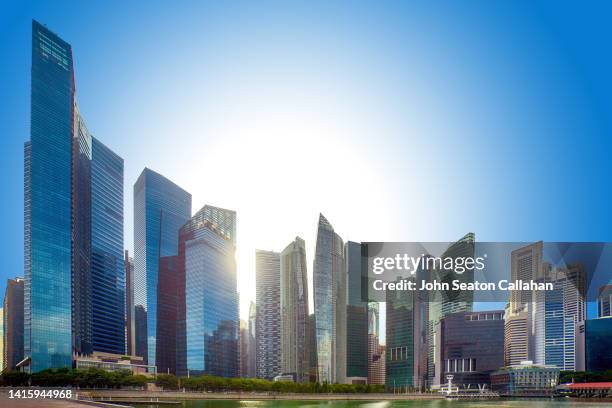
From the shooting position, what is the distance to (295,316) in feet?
429

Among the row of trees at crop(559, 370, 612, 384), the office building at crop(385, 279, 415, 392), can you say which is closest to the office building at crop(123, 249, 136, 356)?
the office building at crop(385, 279, 415, 392)

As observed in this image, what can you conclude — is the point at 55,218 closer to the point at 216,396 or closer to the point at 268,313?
the point at 216,396

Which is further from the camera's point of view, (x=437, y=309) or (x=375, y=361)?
(x=375, y=361)

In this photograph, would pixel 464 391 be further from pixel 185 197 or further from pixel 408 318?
pixel 185 197

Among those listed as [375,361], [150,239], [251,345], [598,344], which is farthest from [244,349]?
[598,344]

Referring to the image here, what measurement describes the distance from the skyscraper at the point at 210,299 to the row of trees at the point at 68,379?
3391cm

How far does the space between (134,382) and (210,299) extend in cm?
3691

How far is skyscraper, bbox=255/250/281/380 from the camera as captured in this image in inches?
5364

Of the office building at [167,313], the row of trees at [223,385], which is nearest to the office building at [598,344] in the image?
the row of trees at [223,385]

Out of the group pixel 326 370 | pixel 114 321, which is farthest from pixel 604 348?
pixel 114 321

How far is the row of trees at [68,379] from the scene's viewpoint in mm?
72000

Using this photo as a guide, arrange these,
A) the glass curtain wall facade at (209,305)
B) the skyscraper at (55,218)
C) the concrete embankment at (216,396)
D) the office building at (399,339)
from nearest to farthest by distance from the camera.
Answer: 1. the concrete embankment at (216,396)
2. the skyscraper at (55,218)
3. the glass curtain wall facade at (209,305)
4. the office building at (399,339)

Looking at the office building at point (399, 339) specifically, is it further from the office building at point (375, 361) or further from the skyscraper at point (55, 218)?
the skyscraper at point (55, 218)

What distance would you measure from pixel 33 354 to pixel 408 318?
7860 cm
